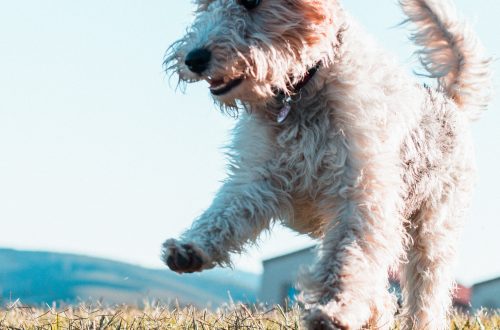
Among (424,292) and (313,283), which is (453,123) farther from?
(313,283)

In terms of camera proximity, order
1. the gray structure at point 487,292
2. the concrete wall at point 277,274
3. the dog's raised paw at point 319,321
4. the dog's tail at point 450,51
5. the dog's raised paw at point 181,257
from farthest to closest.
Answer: the concrete wall at point 277,274 → the gray structure at point 487,292 → the dog's tail at point 450,51 → the dog's raised paw at point 181,257 → the dog's raised paw at point 319,321

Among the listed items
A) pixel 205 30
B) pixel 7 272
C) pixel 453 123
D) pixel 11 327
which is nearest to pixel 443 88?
pixel 453 123

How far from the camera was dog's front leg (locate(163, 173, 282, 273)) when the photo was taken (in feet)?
18.2

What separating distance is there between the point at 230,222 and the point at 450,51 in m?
2.70

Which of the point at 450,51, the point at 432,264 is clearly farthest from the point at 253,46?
the point at 450,51

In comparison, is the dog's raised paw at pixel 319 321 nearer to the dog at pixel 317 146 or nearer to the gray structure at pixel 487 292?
the dog at pixel 317 146

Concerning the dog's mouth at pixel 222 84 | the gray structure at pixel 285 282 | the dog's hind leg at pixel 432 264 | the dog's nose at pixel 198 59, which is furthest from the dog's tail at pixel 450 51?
the gray structure at pixel 285 282

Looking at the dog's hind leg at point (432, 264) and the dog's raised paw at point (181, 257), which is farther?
the dog's hind leg at point (432, 264)

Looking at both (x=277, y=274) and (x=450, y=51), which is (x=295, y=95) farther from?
(x=277, y=274)

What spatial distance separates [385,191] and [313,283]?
0.71 metres

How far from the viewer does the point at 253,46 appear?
559cm

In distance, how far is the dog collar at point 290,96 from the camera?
5895mm

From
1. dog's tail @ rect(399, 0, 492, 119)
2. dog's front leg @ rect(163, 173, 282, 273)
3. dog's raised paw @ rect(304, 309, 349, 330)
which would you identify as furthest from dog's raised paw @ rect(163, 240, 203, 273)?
dog's tail @ rect(399, 0, 492, 119)

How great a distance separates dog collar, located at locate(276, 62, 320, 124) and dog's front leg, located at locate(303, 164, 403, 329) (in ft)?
1.57
